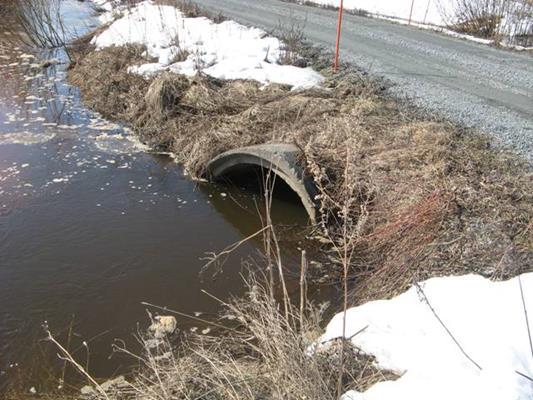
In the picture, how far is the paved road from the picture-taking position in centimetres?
700

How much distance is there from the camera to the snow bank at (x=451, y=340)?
2.57 m

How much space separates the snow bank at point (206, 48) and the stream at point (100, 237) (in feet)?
6.87

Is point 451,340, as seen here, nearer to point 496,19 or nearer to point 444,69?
point 444,69

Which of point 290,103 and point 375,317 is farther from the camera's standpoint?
point 290,103

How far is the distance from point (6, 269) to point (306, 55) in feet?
22.4

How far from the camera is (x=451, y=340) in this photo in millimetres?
3047

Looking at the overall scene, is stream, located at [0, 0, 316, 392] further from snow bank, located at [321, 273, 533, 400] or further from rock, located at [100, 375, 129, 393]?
snow bank, located at [321, 273, 533, 400]

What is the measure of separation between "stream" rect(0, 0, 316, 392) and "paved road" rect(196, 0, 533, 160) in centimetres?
270

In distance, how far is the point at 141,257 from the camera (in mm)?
5469

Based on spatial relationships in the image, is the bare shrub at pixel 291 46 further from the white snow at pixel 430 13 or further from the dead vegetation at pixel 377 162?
the white snow at pixel 430 13

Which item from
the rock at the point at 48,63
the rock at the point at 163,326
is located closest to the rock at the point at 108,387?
the rock at the point at 163,326

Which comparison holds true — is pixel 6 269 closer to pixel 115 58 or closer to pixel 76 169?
pixel 76 169

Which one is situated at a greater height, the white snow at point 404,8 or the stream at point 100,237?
the white snow at point 404,8

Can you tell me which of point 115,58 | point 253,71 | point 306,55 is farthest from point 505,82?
point 115,58
